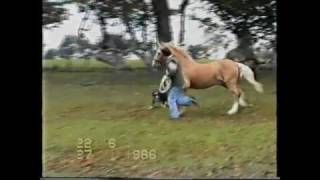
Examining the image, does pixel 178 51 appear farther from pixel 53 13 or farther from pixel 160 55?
pixel 53 13

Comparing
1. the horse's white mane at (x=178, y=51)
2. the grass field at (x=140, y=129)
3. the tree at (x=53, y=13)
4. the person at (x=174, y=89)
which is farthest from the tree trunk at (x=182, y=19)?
the tree at (x=53, y=13)

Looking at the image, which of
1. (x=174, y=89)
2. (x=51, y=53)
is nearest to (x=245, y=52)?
(x=174, y=89)

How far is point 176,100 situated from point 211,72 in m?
0.38

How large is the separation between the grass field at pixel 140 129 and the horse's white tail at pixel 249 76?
0.04 m

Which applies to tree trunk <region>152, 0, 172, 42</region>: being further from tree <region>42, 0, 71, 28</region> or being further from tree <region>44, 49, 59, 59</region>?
tree <region>44, 49, 59, 59</region>

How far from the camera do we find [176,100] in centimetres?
538

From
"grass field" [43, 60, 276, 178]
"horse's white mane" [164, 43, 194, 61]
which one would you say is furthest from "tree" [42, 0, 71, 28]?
"horse's white mane" [164, 43, 194, 61]

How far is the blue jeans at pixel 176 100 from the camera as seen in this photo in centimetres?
537

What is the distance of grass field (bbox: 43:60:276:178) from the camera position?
5316mm

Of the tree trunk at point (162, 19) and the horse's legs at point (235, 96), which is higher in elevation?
the tree trunk at point (162, 19)

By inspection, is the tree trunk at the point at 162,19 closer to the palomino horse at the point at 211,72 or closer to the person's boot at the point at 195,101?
the palomino horse at the point at 211,72
